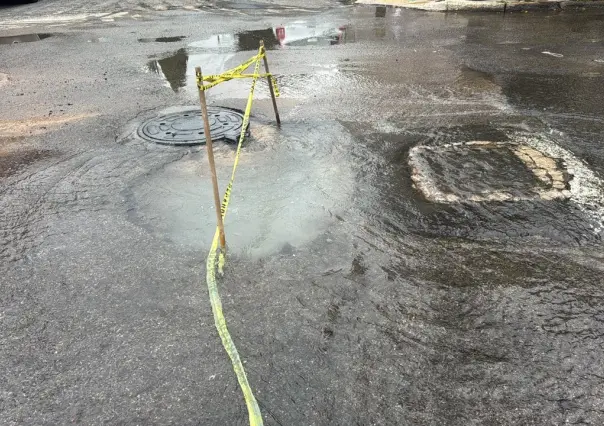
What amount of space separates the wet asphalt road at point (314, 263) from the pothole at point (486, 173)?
39 mm

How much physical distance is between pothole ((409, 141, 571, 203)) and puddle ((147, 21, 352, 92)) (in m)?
4.24

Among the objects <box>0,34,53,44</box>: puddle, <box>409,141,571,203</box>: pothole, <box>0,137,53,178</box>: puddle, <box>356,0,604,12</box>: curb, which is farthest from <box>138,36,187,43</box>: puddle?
<box>356,0,604,12</box>: curb

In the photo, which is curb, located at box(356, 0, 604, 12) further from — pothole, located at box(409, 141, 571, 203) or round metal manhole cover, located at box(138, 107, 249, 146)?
round metal manhole cover, located at box(138, 107, 249, 146)

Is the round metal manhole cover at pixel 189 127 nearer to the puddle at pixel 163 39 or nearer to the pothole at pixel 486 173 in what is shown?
the pothole at pixel 486 173

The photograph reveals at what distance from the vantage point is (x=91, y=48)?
1026 centimetres

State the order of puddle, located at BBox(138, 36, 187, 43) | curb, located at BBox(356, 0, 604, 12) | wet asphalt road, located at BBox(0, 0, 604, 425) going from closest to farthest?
wet asphalt road, located at BBox(0, 0, 604, 425) < puddle, located at BBox(138, 36, 187, 43) < curb, located at BBox(356, 0, 604, 12)

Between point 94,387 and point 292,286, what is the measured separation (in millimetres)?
1402

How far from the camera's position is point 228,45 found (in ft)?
34.2

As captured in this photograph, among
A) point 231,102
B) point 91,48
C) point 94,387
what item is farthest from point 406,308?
point 91,48

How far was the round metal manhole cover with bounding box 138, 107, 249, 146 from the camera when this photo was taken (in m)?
5.49

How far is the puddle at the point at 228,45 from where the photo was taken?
27.7 ft

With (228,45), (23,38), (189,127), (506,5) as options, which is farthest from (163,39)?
(506,5)

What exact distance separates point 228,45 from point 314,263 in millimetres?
8392

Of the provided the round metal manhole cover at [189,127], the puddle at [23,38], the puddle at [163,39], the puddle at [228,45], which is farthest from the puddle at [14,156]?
the puddle at [23,38]
